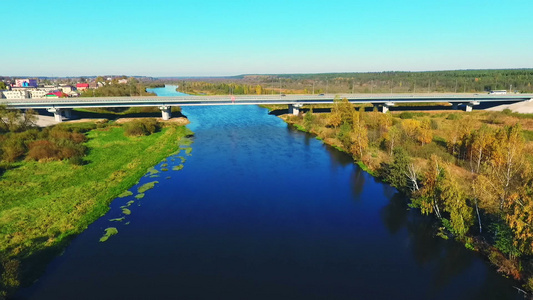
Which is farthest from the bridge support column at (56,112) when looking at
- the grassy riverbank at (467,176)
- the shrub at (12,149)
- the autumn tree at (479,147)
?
the autumn tree at (479,147)

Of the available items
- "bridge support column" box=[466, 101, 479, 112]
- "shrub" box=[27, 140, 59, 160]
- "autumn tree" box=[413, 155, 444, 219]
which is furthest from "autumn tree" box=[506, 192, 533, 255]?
"bridge support column" box=[466, 101, 479, 112]

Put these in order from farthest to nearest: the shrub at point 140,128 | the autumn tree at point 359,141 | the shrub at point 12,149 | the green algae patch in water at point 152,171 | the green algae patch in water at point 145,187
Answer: the shrub at point 140,128
the autumn tree at point 359,141
the shrub at point 12,149
the green algae patch in water at point 152,171
the green algae patch in water at point 145,187

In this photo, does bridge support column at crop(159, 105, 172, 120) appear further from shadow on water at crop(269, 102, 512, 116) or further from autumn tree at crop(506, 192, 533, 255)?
autumn tree at crop(506, 192, 533, 255)

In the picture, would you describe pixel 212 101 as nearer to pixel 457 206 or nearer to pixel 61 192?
pixel 61 192

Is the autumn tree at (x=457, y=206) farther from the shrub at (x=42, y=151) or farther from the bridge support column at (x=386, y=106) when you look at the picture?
the bridge support column at (x=386, y=106)

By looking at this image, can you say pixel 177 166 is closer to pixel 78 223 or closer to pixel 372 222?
pixel 78 223

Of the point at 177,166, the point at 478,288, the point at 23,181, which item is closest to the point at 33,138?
the point at 23,181

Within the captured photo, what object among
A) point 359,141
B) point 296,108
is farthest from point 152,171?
point 296,108

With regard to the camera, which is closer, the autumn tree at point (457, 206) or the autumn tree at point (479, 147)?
the autumn tree at point (457, 206)
